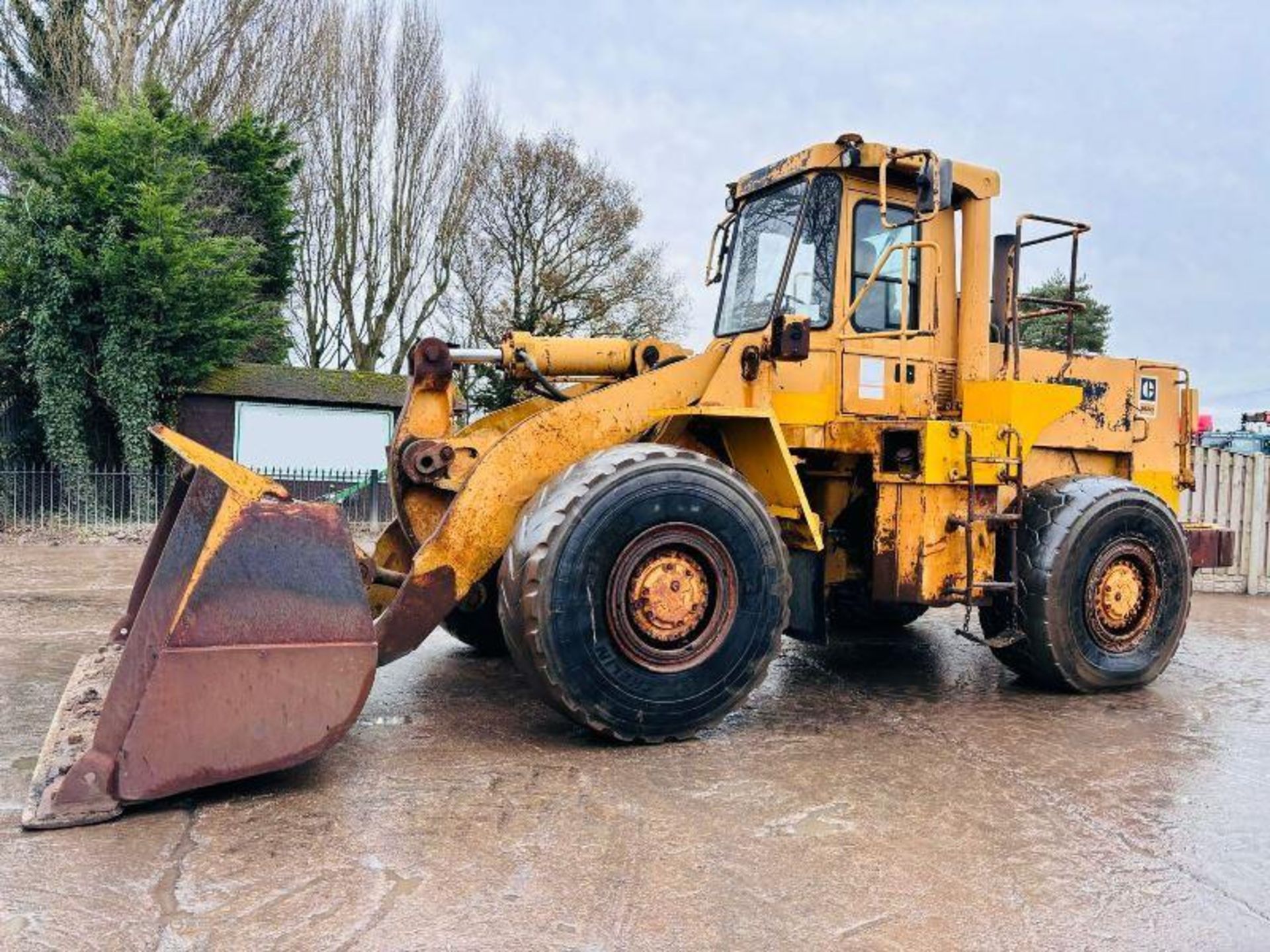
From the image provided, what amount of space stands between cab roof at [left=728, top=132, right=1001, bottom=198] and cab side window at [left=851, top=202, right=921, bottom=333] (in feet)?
0.86

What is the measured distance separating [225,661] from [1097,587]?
15.2 ft

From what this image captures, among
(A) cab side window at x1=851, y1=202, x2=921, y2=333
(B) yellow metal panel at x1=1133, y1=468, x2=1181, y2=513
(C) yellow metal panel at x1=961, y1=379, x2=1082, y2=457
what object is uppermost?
(A) cab side window at x1=851, y1=202, x2=921, y2=333

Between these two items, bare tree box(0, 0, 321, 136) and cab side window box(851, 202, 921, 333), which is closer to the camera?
cab side window box(851, 202, 921, 333)

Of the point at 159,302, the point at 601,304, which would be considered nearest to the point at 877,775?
the point at 159,302

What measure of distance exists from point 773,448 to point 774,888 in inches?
97.8

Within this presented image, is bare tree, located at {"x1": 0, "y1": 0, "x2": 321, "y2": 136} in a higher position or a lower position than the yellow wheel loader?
higher

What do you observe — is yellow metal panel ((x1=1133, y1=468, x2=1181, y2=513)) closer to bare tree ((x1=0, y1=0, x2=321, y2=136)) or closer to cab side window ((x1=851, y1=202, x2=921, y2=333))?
cab side window ((x1=851, y1=202, x2=921, y2=333))

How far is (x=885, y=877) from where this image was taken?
3338mm

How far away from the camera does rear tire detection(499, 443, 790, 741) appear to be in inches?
173

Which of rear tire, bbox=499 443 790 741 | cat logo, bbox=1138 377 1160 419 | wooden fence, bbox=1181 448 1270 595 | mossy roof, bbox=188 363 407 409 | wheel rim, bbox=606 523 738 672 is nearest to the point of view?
rear tire, bbox=499 443 790 741

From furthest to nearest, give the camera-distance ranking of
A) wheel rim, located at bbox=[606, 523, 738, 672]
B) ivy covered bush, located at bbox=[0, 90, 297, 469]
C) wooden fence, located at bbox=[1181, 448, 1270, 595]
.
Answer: ivy covered bush, located at bbox=[0, 90, 297, 469] → wooden fence, located at bbox=[1181, 448, 1270, 595] → wheel rim, located at bbox=[606, 523, 738, 672]

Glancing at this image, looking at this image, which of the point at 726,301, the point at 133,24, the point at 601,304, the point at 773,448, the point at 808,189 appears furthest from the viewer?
the point at 601,304

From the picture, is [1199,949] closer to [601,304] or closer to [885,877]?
[885,877]

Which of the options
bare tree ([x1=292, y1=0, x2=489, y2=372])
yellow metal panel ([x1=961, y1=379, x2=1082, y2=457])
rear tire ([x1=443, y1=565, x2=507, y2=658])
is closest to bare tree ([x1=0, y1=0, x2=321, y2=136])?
bare tree ([x1=292, y1=0, x2=489, y2=372])
